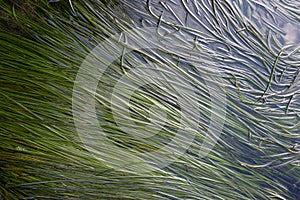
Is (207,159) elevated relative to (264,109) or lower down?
lower down

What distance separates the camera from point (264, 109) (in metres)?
1.32

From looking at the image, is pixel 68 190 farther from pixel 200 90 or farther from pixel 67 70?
pixel 200 90

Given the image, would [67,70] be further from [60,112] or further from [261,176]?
[261,176]

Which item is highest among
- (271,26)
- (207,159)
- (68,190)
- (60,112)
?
(271,26)

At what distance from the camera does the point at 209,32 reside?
1308 millimetres

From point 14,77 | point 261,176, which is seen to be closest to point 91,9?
point 14,77

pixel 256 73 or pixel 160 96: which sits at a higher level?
pixel 256 73

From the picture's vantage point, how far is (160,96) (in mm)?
1278

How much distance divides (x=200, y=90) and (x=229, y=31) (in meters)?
0.30

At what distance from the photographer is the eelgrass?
4.11ft

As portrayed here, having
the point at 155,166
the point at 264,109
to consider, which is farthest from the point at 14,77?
the point at 264,109

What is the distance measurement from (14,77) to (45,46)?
189mm

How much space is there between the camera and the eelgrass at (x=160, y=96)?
4.11 feet

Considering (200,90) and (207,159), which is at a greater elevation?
(200,90)
